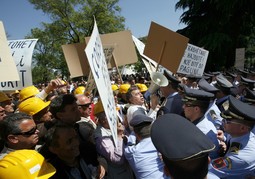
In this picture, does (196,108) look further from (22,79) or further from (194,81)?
(194,81)

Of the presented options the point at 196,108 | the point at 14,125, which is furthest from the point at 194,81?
the point at 14,125

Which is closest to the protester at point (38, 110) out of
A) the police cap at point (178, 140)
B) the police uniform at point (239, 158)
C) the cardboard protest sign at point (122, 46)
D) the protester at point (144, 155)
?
the protester at point (144, 155)

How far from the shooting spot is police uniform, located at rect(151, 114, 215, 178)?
116 cm

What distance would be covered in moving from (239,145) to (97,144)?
143 cm

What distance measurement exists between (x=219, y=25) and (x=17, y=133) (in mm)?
22292

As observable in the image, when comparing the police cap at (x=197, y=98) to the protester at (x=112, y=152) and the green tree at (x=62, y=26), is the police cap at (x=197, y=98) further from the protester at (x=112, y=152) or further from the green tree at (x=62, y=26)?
the green tree at (x=62, y=26)

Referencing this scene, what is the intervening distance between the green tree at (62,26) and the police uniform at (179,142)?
30773 millimetres

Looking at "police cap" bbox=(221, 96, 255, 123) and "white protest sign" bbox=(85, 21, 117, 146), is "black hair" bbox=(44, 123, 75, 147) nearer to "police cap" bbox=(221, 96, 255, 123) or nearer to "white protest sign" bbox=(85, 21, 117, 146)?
"white protest sign" bbox=(85, 21, 117, 146)

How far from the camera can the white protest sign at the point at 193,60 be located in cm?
630

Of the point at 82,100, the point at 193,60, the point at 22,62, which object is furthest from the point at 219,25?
the point at 22,62

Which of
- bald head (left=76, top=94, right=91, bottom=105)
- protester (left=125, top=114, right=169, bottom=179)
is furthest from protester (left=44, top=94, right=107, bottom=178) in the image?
protester (left=125, top=114, right=169, bottom=179)

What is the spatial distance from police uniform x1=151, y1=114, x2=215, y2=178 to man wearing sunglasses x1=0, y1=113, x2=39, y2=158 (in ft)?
4.98

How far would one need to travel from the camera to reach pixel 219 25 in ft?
72.5

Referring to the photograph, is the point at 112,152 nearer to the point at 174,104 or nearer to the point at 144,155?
the point at 144,155
